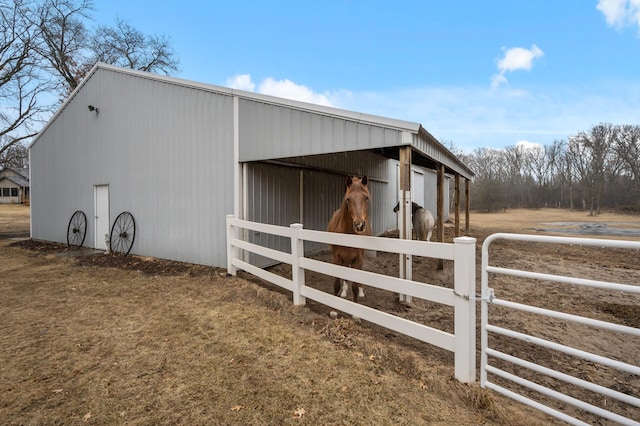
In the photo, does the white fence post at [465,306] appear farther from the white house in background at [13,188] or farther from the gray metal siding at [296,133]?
the white house in background at [13,188]

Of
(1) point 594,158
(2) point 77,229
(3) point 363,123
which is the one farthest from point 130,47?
(1) point 594,158

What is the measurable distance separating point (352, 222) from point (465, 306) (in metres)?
2.33

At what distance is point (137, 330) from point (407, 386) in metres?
3.19

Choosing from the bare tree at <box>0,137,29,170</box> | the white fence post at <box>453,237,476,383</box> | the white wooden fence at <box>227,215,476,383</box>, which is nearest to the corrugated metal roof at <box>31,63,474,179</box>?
the white wooden fence at <box>227,215,476,383</box>

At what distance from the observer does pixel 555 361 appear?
3227 mm

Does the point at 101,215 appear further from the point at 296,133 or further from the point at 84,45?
the point at 84,45

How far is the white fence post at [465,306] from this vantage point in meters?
2.38

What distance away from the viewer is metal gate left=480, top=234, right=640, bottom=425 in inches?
69.7

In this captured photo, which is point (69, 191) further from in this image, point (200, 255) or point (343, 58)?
point (343, 58)

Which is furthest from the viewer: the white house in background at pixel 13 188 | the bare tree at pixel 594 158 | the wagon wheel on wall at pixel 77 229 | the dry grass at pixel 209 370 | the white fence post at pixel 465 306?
the white house in background at pixel 13 188

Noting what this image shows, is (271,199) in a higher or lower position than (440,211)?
higher

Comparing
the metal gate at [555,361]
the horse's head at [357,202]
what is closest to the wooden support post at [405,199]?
the horse's head at [357,202]

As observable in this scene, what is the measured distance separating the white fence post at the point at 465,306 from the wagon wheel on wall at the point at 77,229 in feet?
38.4

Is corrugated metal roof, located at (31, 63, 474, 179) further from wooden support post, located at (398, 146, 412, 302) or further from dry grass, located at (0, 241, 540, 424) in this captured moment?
dry grass, located at (0, 241, 540, 424)
